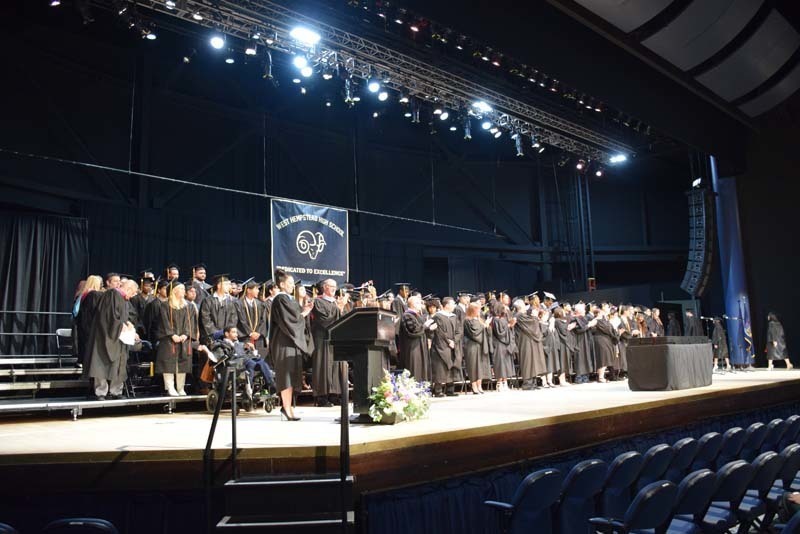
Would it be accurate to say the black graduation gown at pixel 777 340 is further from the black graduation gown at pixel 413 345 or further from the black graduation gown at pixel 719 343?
the black graduation gown at pixel 413 345

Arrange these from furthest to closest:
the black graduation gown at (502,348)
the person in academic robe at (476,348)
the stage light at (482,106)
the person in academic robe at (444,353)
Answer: the stage light at (482,106) → the black graduation gown at (502,348) → the person in academic robe at (476,348) → the person in academic robe at (444,353)

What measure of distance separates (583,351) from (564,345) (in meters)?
0.83

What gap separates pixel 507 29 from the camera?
7.95 m

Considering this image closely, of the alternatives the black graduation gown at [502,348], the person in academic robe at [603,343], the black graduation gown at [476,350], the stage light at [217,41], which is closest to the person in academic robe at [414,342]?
the black graduation gown at [476,350]

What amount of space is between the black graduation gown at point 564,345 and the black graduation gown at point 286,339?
26.6 ft

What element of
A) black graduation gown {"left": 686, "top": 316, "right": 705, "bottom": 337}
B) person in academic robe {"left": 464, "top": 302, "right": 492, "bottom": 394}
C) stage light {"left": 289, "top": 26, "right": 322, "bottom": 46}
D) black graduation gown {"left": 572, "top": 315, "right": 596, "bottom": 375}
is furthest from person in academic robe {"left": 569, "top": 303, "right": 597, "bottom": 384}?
stage light {"left": 289, "top": 26, "right": 322, "bottom": 46}

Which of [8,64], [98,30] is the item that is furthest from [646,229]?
[8,64]

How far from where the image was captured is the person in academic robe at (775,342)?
43.8 feet

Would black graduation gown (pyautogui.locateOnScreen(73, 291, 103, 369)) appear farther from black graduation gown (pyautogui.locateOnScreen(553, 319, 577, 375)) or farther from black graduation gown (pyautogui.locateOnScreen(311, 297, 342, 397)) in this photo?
black graduation gown (pyautogui.locateOnScreen(553, 319, 577, 375))

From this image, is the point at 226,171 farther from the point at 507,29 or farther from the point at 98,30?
the point at 507,29

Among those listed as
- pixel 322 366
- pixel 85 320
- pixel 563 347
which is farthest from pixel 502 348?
pixel 85 320

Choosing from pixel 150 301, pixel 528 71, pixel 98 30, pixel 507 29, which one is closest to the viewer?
pixel 507 29

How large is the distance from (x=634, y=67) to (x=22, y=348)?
480 inches

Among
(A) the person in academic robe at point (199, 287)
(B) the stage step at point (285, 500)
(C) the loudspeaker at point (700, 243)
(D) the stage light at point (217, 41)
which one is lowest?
(B) the stage step at point (285, 500)
